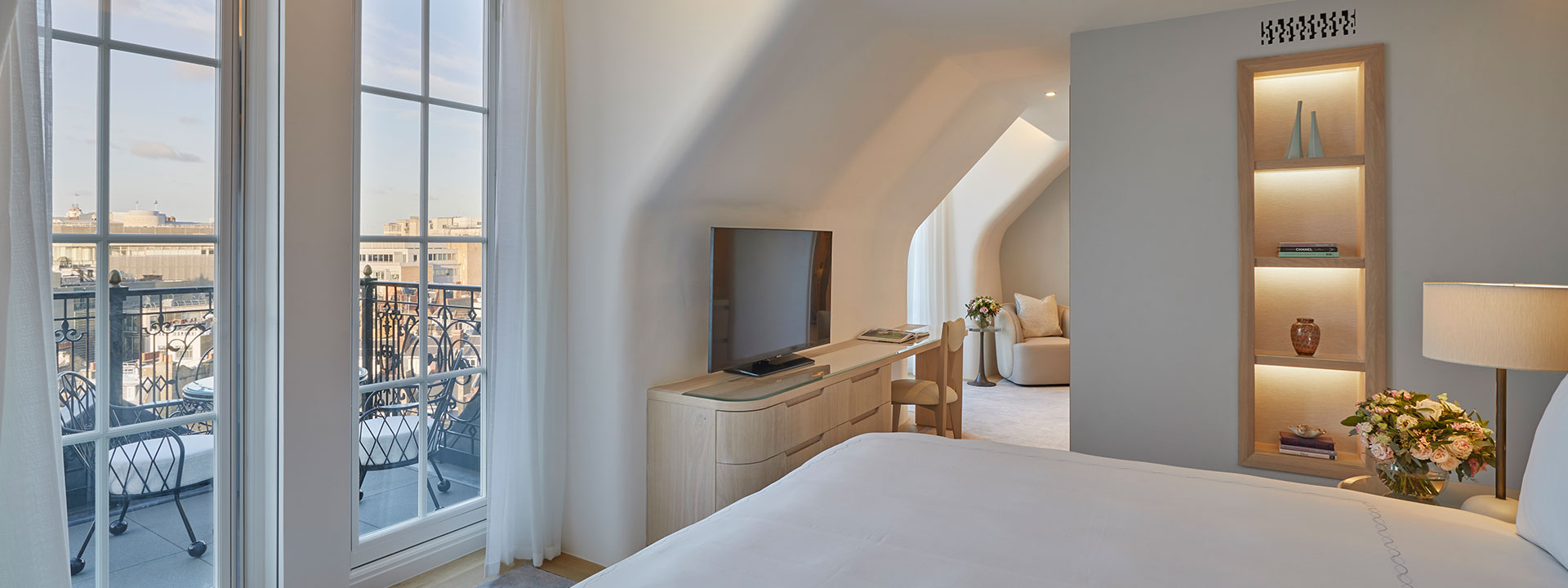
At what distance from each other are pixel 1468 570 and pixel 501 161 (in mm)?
2917

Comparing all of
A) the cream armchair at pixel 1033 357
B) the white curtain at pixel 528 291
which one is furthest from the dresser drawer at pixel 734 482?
the cream armchair at pixel 1033 357

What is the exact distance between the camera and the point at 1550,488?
136 centimetres

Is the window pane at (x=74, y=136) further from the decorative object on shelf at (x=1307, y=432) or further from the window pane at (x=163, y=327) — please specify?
the decorative object on shelf at (x=1307, y=432)

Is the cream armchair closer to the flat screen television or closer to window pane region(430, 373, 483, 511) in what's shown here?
the flat screen television

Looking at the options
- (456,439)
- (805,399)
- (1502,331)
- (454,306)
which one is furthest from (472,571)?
(1502,331)

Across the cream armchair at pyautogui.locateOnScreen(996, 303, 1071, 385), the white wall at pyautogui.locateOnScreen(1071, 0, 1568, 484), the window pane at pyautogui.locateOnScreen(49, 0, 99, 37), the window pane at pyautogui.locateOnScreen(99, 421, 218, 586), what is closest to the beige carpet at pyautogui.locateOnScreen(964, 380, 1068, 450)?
the cream armchair at pyautogui.locateOnScreen(996, 303, 1071, 385)

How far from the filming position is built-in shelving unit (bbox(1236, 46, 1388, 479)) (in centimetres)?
275

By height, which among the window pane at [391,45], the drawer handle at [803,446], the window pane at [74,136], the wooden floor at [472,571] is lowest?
the wooden floor at [472,571]

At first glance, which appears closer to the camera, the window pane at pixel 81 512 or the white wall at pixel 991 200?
the window pane at pixel 81 512

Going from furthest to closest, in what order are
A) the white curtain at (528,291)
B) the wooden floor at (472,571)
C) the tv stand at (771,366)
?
the tv stand at (771,366) → the white curtain at (528,291) → the wooden floor at (472,571)

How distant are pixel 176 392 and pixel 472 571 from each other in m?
1.19

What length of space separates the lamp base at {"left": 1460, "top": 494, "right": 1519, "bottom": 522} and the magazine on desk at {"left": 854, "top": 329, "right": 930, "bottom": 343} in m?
2.66

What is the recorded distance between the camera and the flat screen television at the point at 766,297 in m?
3.16

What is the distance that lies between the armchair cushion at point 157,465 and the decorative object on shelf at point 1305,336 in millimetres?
3828
